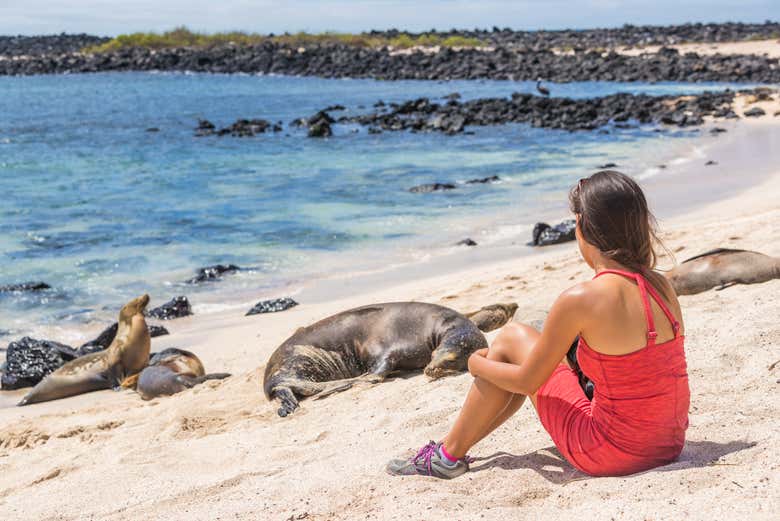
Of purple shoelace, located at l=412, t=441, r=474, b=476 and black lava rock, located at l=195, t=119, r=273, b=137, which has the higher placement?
purple shoelace, located at l=412, t=441, r=474, b=476

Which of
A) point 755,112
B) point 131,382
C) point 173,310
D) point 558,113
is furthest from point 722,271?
point 558,113

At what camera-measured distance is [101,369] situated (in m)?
7.70

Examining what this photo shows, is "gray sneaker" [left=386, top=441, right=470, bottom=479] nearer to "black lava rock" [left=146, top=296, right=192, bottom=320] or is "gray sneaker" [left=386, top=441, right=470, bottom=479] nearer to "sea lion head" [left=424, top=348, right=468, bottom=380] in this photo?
"sea lion head" [left=424, top=348, right=468, bottom=380]

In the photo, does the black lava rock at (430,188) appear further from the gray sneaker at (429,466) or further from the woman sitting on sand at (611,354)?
the woman sitting on sand at (611,354)

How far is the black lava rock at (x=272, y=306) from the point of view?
9398mm

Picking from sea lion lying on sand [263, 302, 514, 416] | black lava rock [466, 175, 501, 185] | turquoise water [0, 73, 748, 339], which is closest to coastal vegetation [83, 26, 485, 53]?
turquoise water [0, 73, 748, 339]

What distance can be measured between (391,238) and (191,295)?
3.70 metres

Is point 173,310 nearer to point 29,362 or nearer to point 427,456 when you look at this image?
point 29,362

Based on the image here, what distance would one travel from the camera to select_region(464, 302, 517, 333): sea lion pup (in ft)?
23.0

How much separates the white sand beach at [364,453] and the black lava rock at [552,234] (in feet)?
12.5

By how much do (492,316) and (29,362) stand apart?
13.9ft

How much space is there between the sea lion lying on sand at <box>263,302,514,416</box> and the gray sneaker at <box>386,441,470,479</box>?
1.90 m

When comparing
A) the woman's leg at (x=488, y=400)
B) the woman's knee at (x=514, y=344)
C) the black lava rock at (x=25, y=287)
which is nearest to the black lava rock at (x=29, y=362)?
the black lava rock at (x=25, y=287)

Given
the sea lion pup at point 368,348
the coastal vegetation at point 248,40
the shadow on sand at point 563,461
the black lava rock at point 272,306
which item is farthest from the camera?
the coastal vegetation at point 248,40
